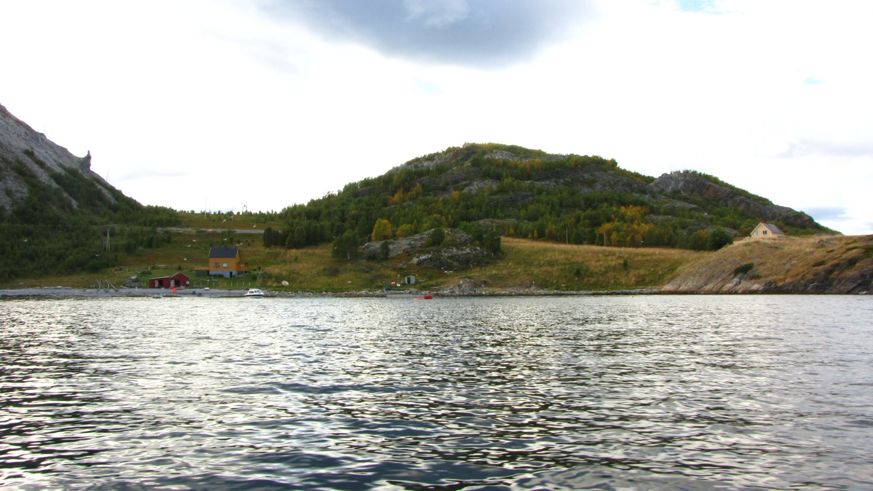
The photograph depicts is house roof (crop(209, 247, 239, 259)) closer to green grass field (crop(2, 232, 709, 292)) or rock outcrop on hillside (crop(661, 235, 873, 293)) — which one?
green grass field (crop(2, 232, 709, 292))

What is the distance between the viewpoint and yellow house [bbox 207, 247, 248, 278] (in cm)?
18550

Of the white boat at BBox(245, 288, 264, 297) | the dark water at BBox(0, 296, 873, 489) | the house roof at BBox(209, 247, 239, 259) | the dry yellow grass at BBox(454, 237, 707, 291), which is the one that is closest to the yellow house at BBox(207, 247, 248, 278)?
the house roof at BBox(209, 247, 239, 259)

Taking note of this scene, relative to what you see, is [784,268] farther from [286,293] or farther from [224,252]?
[224,252]

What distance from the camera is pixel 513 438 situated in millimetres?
20422

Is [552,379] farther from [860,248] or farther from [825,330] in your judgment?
[860,248]

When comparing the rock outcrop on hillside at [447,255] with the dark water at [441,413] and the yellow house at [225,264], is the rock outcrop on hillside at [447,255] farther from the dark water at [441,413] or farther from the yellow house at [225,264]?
the dark water at [441,413]

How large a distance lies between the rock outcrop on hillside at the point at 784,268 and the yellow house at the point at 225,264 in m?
117

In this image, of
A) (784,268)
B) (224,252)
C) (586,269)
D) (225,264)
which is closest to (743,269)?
(784,268)

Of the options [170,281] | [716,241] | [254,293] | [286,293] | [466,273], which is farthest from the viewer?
[716,241]

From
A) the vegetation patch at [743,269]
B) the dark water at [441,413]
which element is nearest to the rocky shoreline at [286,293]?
the vegetation patch at [743,269]

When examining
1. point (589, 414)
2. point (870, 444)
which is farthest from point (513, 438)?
point (870, 444)

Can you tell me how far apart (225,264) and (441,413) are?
174 metres

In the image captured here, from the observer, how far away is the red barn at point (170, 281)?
16888 cm

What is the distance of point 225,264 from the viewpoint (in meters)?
187
